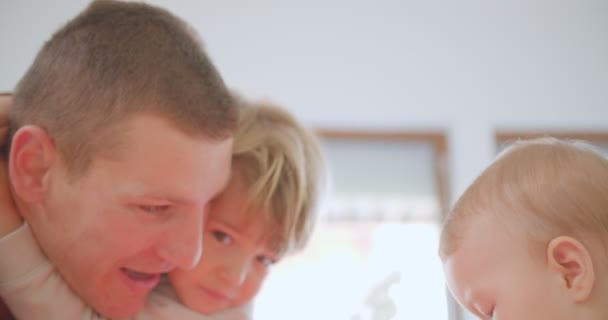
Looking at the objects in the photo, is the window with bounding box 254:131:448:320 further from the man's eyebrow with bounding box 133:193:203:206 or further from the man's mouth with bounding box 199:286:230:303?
the man's eyebrow with bounding box 133:193:203:206

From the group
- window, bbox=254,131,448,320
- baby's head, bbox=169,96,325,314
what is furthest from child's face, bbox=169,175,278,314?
window, bbox=254,131,448,320

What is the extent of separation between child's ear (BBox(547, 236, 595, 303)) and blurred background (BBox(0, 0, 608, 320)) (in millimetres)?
2050

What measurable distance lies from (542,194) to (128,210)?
1.63 feet

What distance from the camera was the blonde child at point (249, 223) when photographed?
953mm

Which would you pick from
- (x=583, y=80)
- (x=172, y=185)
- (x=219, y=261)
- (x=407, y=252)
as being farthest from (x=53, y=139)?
(x=583, y=80)

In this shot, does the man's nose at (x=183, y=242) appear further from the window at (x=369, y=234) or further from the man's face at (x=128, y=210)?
the window at (x=369, y=234)

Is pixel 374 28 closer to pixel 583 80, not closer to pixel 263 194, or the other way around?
pixel 583 80

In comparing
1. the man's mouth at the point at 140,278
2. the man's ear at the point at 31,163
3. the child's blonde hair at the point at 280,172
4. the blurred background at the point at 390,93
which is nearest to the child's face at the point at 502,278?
the child's blonde hair at the point at 280,172

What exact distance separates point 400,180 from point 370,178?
0.48 feet

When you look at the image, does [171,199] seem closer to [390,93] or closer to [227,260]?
[227,260]

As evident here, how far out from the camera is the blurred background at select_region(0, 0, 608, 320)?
9.36 feet

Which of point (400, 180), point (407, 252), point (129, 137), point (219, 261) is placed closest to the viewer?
point (129, 137)

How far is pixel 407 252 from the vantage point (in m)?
2.82

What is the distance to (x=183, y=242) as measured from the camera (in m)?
0.81
